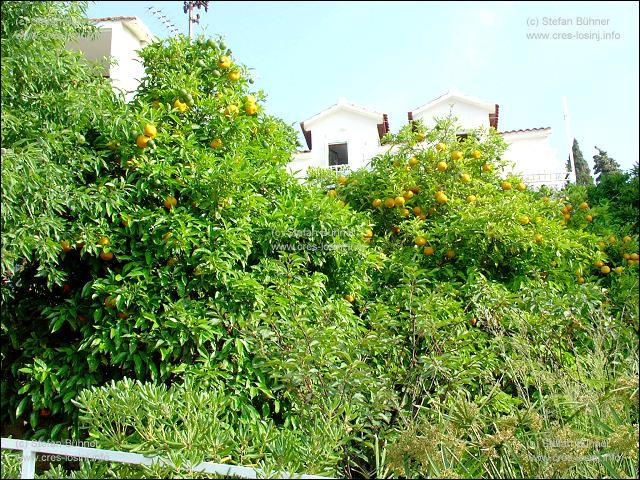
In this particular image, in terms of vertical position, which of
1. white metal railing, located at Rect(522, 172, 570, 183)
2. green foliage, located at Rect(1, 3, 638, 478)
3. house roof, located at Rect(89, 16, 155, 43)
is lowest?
green foliage, located at Rect(1, 3, 638, 478)

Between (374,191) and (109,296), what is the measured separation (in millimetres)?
2631

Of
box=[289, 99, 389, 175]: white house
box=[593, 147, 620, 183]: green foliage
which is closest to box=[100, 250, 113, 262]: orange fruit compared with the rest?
box=[289, 99, 389, 175]: white house

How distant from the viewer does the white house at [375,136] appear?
13.4 m

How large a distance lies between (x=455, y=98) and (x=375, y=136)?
73.4 inches

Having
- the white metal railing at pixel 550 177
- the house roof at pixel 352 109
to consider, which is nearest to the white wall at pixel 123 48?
the house roof at pixel 352 109

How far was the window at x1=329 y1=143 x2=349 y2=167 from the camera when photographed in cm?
1405

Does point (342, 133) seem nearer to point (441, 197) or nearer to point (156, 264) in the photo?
point (441, 197)

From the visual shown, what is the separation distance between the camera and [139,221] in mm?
3551

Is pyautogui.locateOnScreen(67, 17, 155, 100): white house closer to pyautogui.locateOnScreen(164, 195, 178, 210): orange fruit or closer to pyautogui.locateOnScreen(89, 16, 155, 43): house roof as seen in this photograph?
pyautogui.locateOnScreen(89, 16, 155, 43): house roof

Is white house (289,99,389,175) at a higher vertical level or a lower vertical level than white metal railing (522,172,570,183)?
higher

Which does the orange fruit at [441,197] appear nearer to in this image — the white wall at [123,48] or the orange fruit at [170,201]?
the orange fruit at [170,201]

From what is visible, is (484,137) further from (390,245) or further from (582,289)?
(582,289)

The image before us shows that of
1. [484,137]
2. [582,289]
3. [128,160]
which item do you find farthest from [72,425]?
[484,137]

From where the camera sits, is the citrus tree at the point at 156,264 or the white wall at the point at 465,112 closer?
the citrus tree at the point at 156,264
